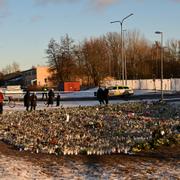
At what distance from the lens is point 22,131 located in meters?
22.9

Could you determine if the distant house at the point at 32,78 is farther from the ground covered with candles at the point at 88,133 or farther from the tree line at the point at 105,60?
the ground covered with candles at the point at 88,133

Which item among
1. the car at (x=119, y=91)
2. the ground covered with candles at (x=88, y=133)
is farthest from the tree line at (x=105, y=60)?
the ground covered with candles at (x=88, y=133)

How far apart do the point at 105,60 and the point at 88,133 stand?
9304cm

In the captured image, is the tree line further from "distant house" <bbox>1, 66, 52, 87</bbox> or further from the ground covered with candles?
the ground covered with candles

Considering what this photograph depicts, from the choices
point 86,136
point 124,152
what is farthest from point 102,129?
point 124,152

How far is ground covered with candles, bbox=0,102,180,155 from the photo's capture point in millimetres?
17281

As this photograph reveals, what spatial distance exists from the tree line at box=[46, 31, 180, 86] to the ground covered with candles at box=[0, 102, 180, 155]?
7649cm

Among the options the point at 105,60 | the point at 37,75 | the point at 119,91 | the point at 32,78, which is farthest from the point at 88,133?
the point at 32,78

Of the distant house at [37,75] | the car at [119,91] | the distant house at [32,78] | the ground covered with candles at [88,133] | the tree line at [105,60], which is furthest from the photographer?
the distant house at [32,78]

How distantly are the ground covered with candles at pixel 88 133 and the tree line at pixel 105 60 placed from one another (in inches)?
3011

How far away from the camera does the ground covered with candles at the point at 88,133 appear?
17.3 meters

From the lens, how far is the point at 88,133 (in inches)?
895

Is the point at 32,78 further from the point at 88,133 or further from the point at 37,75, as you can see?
the point at 88,133

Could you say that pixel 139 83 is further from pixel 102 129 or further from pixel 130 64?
pixel 102 129
